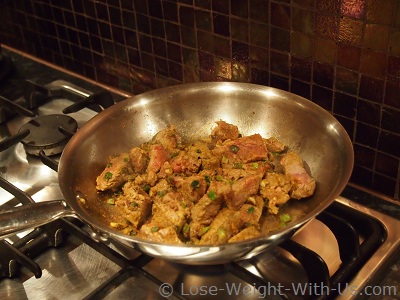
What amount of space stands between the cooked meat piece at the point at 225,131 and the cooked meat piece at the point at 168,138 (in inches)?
3.3

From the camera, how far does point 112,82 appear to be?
60.2 inches

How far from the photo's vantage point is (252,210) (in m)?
0.95

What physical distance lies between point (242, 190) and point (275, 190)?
0.07 m

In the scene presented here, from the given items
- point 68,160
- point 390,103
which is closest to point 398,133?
point 390,103

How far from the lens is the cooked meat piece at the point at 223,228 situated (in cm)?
88

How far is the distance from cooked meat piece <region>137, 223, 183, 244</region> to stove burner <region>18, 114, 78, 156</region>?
1.42ft

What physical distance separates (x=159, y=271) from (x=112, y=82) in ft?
2.43

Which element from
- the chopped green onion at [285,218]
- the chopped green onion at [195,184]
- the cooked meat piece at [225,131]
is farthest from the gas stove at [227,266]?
the cooked meat piece at [225,131]

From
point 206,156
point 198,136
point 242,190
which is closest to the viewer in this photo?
point 242,190

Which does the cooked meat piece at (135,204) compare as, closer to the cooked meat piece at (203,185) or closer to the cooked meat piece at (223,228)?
the cooked meat piece at (203,185)

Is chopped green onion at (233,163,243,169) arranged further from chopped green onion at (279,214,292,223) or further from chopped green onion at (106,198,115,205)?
chopped green onion at (106,198,115,205)

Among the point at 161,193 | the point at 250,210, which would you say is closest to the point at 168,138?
the point at 161,193

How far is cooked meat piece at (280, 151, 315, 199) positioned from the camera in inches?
38.8

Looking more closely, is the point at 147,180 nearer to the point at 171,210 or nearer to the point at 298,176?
the point at 171,210
